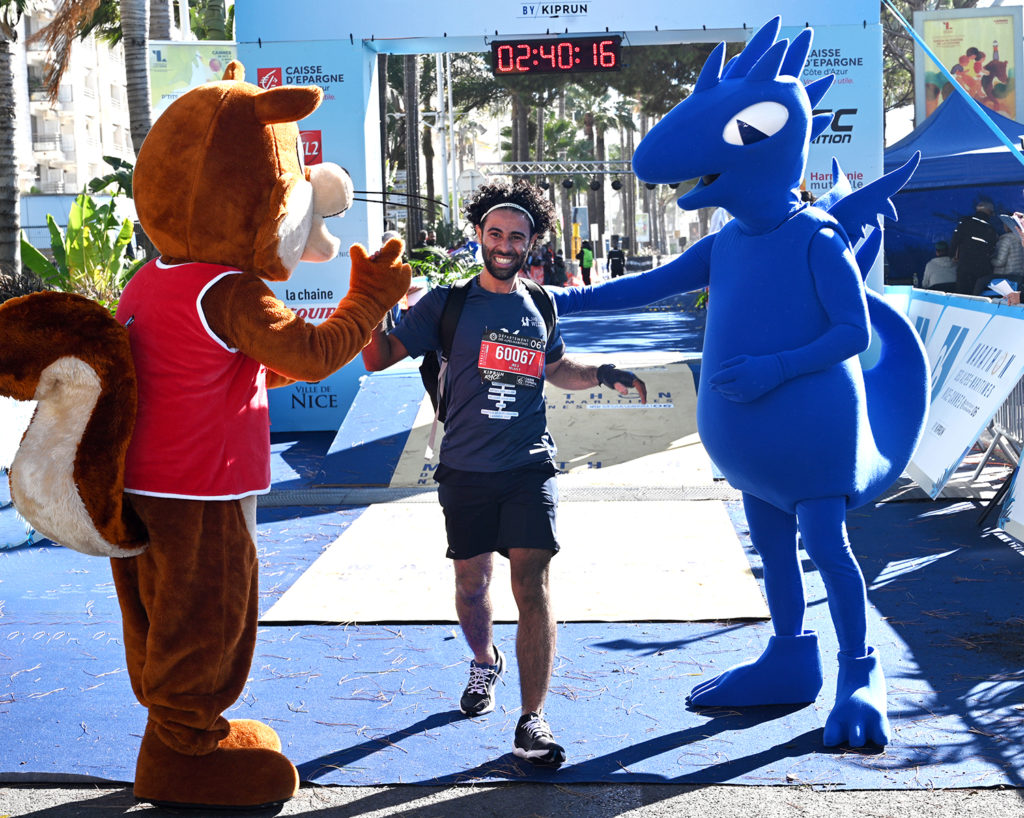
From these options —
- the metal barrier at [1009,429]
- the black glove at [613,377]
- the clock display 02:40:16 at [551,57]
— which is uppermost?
the clock display 02:40:16 at [551,57]

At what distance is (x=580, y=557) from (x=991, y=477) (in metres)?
3.56

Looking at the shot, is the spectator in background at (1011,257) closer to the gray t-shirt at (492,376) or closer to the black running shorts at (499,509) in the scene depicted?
the gray t-shirt at (492,376)

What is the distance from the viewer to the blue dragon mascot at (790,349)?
151 inches

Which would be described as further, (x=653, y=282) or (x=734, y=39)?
(x=734, y=39)

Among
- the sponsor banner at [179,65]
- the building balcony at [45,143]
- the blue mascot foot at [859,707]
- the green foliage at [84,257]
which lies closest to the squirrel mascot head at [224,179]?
the blue mascot foot at [859,707]

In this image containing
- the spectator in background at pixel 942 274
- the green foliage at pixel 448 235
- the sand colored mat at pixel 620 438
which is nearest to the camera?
the sand colored mat at pixel 620 438

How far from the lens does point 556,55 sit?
1059 centimetres

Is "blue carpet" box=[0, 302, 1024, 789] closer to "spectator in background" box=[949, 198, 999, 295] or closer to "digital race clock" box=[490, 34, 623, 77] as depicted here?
"digital race clock" box=[490, 34, 623, 77]

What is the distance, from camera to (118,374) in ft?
10.7

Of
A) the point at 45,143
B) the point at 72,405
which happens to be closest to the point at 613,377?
the point at 72,405

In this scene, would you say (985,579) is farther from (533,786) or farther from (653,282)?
(533,786)

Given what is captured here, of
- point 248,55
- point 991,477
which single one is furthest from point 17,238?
point 991,477

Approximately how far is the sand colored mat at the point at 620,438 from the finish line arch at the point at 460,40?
7.23 ft

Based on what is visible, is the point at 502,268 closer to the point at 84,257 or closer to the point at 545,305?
the point at 545,305
